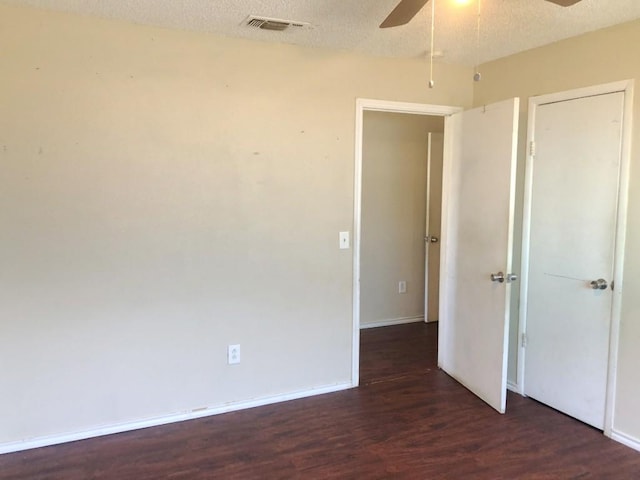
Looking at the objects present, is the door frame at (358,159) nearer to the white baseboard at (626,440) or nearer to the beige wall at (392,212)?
the beige wall at (392,212)

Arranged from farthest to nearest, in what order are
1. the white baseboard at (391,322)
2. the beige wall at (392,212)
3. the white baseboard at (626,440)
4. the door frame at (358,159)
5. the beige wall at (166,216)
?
the white baseboard at (391,322) < the beige wall at (392,212) < the door frame at (358,159) < the white baseboard at (626,440) < the beige wall at (166,216)

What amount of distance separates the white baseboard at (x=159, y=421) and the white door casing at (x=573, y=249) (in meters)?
1.36

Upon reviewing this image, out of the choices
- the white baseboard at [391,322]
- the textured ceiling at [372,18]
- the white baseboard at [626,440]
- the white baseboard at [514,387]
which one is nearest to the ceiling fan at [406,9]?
the textured ceiling at [372,18]

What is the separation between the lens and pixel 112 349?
269 cm

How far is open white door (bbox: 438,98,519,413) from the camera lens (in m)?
2.91

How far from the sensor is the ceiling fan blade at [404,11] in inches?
72.7

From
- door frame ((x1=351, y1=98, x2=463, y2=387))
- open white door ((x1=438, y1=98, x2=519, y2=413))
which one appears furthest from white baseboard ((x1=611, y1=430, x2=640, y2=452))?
door frame ((x1=351, y1=98, x2=463, y2=387))

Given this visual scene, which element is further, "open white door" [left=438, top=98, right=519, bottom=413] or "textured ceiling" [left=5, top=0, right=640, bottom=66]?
"open white door" [left=438, top=98, right=519, bottom=413]

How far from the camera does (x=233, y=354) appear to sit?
299 centimetres

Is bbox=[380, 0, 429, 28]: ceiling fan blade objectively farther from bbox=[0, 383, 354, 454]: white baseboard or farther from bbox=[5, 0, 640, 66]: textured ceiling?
bbox=[0, 383, 354, 454]: white baseboard

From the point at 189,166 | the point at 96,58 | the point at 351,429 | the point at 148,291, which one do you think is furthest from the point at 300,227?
the point at 96,58

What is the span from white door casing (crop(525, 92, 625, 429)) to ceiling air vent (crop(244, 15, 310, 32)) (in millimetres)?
1619

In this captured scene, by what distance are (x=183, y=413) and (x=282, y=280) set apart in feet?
3.31

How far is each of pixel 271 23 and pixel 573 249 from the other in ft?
7.18
